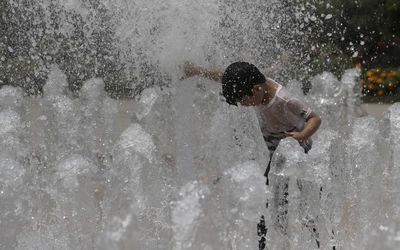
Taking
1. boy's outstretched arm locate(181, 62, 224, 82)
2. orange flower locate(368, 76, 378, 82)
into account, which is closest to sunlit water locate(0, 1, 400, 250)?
boy's outstretched arm locate(181, 62, 224, 82)

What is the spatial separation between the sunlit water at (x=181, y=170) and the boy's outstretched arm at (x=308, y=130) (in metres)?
0.08

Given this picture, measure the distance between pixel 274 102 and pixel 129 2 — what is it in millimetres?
2444

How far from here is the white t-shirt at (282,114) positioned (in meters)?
3.48

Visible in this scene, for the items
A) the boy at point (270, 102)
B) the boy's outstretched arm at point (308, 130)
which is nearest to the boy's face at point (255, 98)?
the boy at point (270, 102)

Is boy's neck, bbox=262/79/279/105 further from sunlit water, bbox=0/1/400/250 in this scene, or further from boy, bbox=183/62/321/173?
sunlit water, bbox=0/1/400/250

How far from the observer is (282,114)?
351 cm

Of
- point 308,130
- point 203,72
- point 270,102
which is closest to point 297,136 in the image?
point 308,130

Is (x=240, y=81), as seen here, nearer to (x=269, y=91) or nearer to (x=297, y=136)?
(x=269, y=91)

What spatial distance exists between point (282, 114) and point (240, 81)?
0.26 m

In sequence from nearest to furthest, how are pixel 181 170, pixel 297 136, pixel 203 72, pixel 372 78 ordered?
pixel 297 136, pixel 203 72, pixel 181 170, pixel 372 78

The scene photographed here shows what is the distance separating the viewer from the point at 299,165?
368 centimetres

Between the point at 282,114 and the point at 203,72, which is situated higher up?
the point at 282,114

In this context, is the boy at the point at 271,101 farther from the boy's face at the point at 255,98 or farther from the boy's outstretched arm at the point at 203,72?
the boy's outstretched arm at the point at 203,72

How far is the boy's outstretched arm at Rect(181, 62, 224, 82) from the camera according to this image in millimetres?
4031
